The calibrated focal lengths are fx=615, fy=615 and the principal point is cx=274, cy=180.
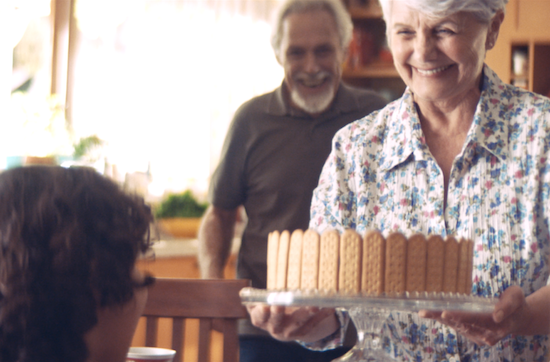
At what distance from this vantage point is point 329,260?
79 centimetres

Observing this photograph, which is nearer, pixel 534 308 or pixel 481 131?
pixel 534 308

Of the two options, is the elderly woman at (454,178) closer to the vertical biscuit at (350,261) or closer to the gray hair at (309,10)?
the vertical biscuit at (350,261)

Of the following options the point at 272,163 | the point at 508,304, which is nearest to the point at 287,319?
the point at 508,304

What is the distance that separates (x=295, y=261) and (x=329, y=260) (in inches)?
2.1

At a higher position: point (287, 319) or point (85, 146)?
point (85, 146)

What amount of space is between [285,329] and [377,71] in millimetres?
2915

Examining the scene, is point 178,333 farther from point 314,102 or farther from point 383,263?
point 314,102

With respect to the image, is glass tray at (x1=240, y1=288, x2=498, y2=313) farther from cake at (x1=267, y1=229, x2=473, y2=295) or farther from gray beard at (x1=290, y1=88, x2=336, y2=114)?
gray beard at (x1=290, y1=88, x2=336, y2=114)

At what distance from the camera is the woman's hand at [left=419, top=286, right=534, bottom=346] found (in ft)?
2.48

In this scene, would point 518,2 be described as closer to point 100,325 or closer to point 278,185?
point 278,185

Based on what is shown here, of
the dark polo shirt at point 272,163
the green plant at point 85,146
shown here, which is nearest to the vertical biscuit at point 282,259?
the dark polo shirt at point 272,163

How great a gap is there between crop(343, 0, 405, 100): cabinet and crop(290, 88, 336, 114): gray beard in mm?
1976

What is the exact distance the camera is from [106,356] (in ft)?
2.25

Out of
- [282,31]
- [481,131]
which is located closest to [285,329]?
[481,131]
